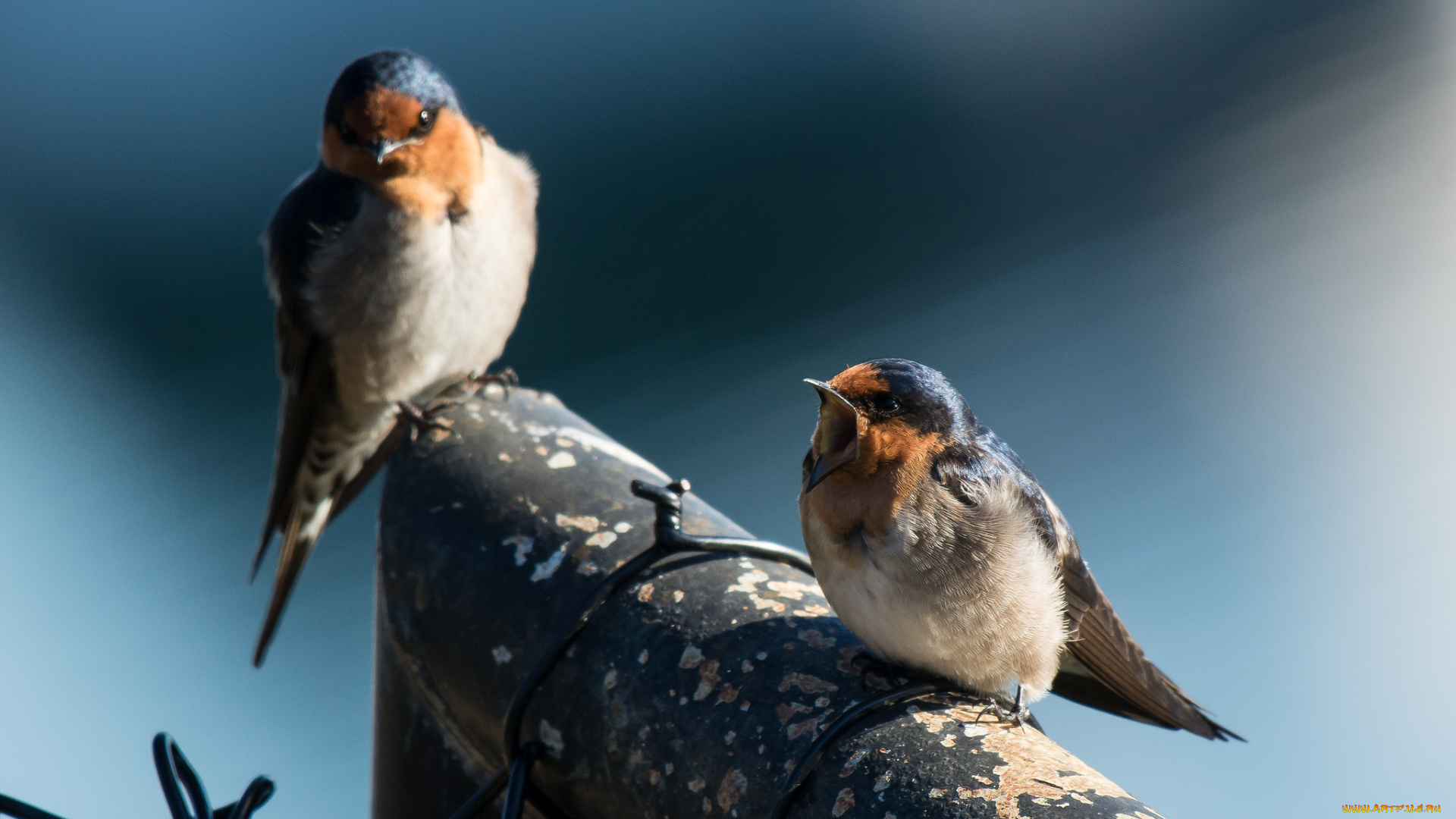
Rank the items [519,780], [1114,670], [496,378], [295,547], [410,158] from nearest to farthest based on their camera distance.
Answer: [519,780] < [1114,670] < [496,378] < [410,158] < [295,547]

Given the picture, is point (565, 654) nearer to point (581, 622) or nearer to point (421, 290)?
point (581, 622)

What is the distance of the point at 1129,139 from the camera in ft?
24.6

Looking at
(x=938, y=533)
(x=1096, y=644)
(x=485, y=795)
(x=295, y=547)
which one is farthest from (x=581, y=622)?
(x=295, y=547)

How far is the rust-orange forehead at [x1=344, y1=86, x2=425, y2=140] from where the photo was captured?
2635 mm

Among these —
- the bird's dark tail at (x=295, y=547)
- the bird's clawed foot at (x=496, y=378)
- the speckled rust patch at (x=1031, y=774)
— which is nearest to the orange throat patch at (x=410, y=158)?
the bird's clawed foot at (x=496, y=378)

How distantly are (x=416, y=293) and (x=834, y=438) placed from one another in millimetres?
1642

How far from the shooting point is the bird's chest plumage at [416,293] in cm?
275

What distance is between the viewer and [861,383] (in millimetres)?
1345

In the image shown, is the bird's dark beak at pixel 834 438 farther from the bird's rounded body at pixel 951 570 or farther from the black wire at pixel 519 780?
the black wire at pixel 519 780

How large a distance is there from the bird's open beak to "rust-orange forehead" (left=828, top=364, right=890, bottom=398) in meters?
1.60

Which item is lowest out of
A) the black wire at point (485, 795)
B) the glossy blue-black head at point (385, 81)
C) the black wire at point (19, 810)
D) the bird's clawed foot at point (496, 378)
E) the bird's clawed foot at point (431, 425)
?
the black wire at point (19, 810)

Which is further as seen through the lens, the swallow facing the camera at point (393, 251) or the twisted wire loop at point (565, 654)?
the swallow facing the camera at point (393, 251)

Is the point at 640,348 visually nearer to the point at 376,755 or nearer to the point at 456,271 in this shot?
the point at 456,271

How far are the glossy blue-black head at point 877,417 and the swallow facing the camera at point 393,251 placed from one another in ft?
4.49
